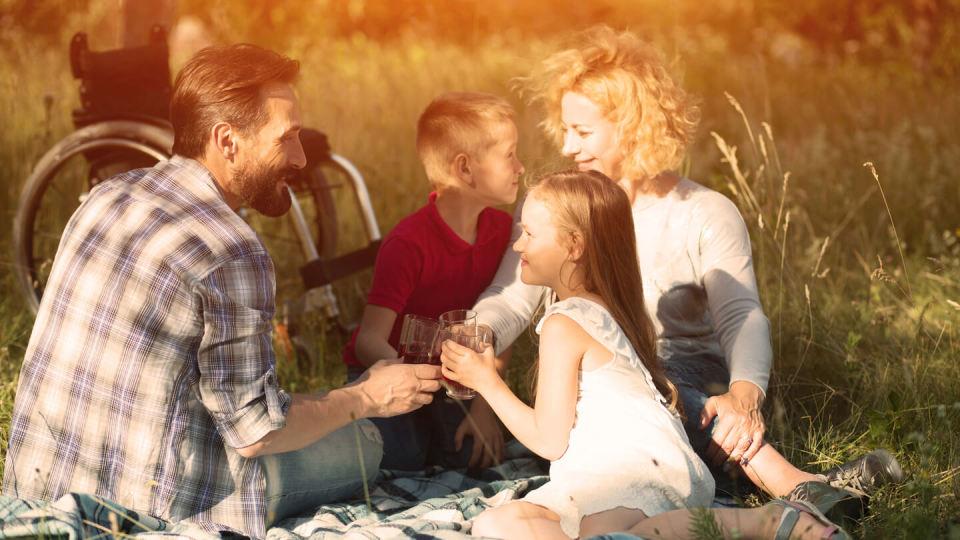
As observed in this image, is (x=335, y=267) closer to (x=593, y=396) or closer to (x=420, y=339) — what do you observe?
(x=420, y=339)

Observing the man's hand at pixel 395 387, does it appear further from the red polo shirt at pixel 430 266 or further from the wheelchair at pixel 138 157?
the wheelchair at pixel 138 157

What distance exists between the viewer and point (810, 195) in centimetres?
636

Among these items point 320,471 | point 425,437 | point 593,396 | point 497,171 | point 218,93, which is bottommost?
point 425,437

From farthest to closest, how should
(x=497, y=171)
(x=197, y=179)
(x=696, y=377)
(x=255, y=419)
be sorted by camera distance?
(x=497, y=171) → (x=696, y=377) → (x=197, y=179) → (x=255, y=419)

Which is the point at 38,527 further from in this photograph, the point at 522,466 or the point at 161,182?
the point at 522,466

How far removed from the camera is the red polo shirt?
3.74 meters

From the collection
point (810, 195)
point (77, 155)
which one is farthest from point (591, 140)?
point (810, 195)

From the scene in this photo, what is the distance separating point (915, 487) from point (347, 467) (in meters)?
1.57

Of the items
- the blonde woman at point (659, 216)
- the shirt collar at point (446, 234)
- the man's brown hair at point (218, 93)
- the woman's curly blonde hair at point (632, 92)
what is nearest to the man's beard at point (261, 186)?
the man's brown hair at point (218, 93)

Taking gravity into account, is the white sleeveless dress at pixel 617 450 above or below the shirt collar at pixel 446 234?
below

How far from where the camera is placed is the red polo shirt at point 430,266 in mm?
3738

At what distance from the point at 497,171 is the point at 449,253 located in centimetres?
32

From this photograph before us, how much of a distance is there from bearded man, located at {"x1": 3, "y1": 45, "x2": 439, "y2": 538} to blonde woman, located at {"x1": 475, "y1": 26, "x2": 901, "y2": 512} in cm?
101

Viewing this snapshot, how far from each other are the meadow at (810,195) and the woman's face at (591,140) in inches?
5.8
